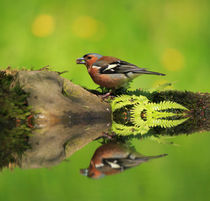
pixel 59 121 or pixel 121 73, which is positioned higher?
pixel 121 73

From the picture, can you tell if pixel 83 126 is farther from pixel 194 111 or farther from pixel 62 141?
pixel 194 111

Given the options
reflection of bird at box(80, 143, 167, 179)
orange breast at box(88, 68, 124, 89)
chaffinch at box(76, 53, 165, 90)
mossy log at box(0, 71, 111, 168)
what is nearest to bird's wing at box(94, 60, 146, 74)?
chaffinch at box(76, 53, 165, 90)

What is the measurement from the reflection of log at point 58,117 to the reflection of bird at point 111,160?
0.34 meters

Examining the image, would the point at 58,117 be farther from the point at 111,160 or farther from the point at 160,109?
the point at 111,160

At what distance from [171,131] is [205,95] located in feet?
10.4

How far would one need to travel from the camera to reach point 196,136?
4844 millimetres

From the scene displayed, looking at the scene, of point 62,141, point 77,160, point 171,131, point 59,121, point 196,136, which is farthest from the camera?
point 59,121

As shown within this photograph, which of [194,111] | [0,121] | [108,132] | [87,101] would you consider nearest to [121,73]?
[87,101]

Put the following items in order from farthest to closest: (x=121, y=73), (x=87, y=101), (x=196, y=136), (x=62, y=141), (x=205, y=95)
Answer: (x=205, y=95)
(x=121, y=73)
(x=87, y=101)
(x=196, y=136)
(x=62, y=141)

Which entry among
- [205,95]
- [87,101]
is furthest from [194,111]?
[87,101]

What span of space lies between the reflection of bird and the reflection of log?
0.34 m

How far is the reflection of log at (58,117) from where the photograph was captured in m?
3.67

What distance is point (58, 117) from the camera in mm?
5621

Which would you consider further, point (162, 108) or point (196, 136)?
point (162, 108)
